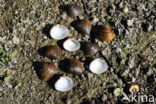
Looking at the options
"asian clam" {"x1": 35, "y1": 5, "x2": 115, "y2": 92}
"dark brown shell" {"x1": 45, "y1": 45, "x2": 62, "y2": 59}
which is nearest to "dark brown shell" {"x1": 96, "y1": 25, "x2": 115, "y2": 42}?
"asian clam" {"x1": 35, "y1": 5, "x2": 115, "y2": 92}

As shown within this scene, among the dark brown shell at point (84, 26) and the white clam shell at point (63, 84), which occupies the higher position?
the dark brown shell at point (84, 26)

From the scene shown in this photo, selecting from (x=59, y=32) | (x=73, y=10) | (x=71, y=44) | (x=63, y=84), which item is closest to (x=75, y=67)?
(x=63, y=84)

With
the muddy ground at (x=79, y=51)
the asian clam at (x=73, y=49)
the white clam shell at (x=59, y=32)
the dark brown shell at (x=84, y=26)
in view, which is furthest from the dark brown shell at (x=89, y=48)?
the white clam shell at (x=59, y=32)

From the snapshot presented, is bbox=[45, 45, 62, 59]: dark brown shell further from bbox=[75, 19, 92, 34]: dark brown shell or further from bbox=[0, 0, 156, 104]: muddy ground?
bbox=[75, 19, 92, 34]: dark brown shell

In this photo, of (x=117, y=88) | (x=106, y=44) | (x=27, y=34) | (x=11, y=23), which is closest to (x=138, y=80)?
(x=117, y=88)

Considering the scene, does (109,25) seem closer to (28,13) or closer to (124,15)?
(124,15)

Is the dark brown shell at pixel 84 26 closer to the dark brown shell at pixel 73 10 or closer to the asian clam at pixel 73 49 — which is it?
the asian clam at pixel 73 49

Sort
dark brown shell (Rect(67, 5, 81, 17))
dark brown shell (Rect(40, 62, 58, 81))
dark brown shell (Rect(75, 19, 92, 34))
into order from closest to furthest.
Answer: dark brown shell (Rect(40, 62, 58, 81)), dark brown shell (Rect(75, 19, 92, 34)), dark brown shell (Rect(67, 5, 81, 17))
